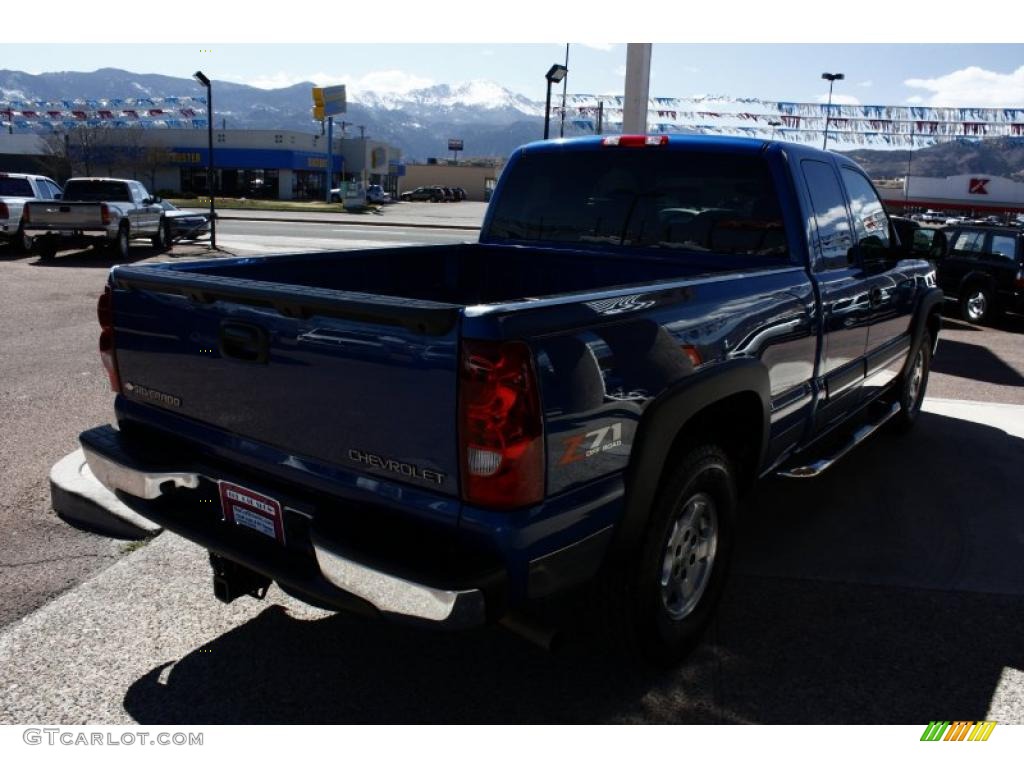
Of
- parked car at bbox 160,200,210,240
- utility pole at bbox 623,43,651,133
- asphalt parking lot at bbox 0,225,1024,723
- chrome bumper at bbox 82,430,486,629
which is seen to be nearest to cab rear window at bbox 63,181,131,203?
parked car at bbox 160,200,210,240

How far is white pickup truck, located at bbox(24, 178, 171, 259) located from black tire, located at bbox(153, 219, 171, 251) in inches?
33.5

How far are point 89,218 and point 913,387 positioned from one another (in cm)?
1587

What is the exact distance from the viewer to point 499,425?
7.38 feet

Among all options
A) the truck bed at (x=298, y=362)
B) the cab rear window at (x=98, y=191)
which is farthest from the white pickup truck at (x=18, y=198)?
the truck bed at (x=298, y=362)

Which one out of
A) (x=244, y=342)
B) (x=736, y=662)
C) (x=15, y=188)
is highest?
(x=15, y=188)

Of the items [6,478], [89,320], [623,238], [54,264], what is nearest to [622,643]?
[623,238]

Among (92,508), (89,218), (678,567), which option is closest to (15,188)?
(89,218)

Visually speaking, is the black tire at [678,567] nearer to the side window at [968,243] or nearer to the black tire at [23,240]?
the side window at [968,243]

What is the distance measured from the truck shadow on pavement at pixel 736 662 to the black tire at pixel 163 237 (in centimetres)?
1851

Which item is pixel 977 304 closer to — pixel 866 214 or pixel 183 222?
pixel 866 214

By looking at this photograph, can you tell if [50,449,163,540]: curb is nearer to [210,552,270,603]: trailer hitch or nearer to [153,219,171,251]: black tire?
[210,552,270,603]: trailer hitch

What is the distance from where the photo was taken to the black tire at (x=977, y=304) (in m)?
13.4

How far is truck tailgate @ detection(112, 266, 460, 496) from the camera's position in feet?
7.58

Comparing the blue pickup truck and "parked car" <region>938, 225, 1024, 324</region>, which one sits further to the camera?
"parked car" <region>938, 225, 1024, 324</region>
